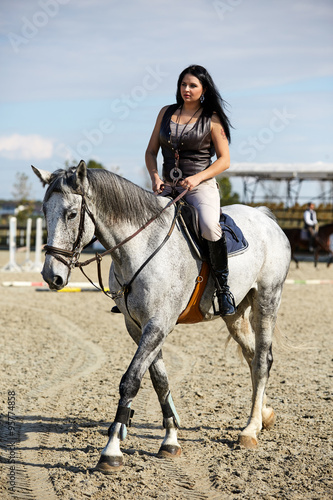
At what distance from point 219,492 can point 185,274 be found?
146cm

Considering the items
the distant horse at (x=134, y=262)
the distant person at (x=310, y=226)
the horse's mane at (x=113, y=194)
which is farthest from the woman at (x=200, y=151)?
the distant person at (x=310, y=226)

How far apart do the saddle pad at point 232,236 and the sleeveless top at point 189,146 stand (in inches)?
19.7

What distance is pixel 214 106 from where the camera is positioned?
4.29m

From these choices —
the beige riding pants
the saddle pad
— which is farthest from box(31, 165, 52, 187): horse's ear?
the saddle pad

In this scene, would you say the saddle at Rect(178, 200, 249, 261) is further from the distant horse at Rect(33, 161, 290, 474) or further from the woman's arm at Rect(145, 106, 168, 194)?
the woman's arm at Rect(145, 106, 168, 194)

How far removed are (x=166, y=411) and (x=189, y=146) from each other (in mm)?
2008

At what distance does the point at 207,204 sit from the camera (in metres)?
4.15

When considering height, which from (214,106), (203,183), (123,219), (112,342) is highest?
(214,106)

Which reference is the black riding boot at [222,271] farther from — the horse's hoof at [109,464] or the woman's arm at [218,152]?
the horse's hoof at [109,464]

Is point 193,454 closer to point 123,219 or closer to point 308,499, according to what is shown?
point 308,499

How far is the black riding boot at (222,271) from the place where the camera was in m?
4.12

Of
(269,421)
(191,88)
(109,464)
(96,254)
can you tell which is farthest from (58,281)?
(269,421)

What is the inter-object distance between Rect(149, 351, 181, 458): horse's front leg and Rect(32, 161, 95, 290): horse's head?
1.06 metres

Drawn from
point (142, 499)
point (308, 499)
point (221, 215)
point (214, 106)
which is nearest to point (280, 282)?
point (221, 215)
